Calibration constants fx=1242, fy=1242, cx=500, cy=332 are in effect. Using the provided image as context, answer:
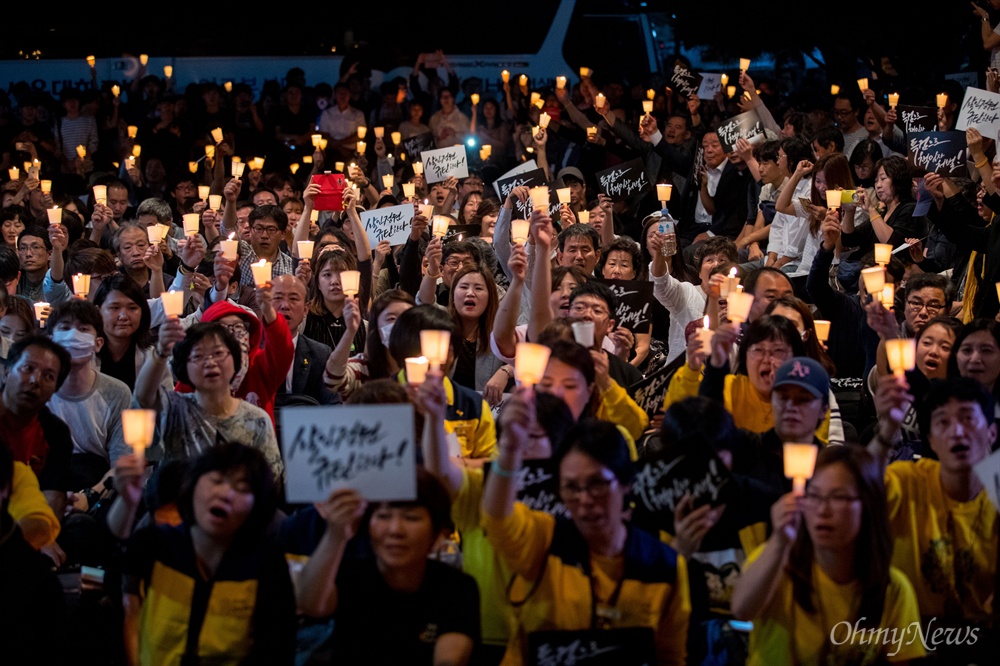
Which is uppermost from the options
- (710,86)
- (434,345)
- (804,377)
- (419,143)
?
(710,86)

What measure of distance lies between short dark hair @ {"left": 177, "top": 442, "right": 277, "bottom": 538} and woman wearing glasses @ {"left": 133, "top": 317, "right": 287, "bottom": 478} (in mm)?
1269

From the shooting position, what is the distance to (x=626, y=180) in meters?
10.2

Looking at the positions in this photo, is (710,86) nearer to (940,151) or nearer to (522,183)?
(522,183)

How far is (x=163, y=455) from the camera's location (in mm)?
5223

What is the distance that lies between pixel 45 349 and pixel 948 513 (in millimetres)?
3658

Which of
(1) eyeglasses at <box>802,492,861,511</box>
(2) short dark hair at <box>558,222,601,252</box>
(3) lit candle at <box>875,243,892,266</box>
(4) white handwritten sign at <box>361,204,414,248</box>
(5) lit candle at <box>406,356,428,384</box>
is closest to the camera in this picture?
(1) eyeglasses at <box>802,492,861,511</box>

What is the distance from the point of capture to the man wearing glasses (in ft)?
28.5

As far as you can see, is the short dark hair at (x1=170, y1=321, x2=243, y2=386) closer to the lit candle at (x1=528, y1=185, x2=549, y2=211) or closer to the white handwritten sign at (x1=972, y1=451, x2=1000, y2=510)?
the lit candle at (x1=528, y1=185, x2=549, y2=211)

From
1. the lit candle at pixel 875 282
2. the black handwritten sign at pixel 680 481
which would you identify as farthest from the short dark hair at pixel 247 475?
the lit candle at pixel 875 282

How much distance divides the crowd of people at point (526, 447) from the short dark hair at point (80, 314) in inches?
0.6

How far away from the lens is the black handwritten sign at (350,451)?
12.2ft

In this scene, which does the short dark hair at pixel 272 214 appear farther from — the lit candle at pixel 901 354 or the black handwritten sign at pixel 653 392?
the lit candle at pixel 901 354

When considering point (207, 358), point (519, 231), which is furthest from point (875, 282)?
point (207, 358)

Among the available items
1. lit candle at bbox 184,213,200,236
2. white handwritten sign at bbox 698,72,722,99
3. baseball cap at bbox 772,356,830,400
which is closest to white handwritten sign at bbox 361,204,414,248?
lit candle at bbox 184,213,200,236
